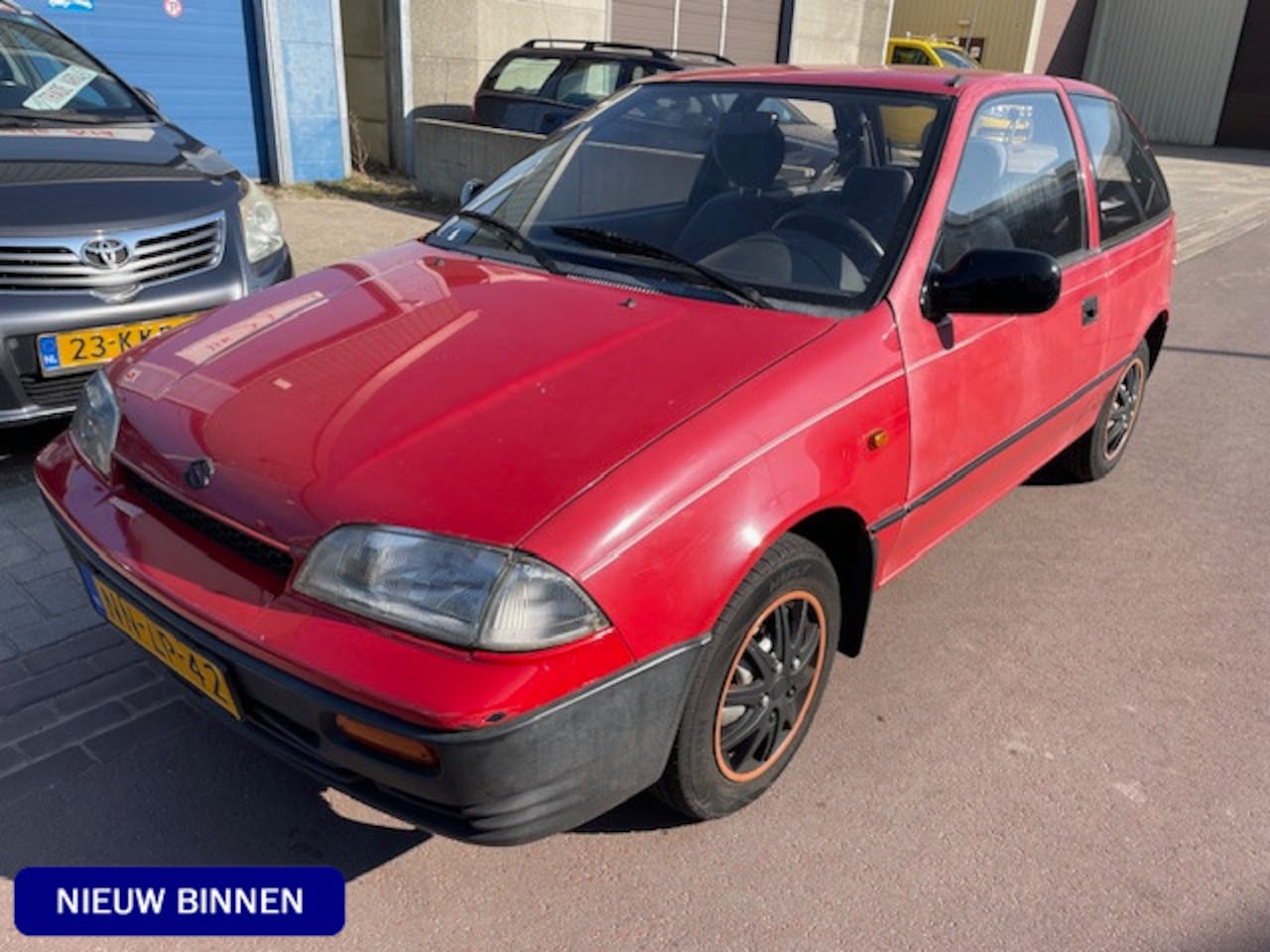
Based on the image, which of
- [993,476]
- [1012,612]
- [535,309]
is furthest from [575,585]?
[1012,612]

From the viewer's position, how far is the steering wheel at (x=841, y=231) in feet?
9.02

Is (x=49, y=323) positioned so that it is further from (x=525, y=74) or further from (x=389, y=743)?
A: (x=525, y=74)

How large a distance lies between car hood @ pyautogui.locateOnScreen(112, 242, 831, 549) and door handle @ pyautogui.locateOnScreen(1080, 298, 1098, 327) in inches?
59.2

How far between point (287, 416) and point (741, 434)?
3.30 feet

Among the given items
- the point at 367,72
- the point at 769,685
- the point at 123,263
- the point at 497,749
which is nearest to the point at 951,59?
the point at 367,72

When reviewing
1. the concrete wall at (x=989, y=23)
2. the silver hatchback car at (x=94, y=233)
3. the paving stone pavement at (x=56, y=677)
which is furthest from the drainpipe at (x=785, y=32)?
the paving stone pavement at (x=56, y=677)

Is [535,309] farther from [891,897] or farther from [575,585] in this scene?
[891,897]

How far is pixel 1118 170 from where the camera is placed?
405 centimetres

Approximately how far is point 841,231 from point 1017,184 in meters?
0.85

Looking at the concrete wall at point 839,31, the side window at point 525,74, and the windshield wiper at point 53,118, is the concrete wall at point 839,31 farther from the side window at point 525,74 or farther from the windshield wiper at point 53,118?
the windshield wiper at point 53,118

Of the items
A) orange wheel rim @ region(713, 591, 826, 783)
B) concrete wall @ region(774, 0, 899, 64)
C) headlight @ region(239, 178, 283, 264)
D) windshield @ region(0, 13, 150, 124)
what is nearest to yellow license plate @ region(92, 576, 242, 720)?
orange wheel rim @ region(713, 591, 826, 783)

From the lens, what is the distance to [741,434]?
217 centimetres

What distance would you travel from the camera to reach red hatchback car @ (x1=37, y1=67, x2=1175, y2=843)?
1896 mm

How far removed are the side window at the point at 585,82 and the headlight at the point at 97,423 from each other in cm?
814
